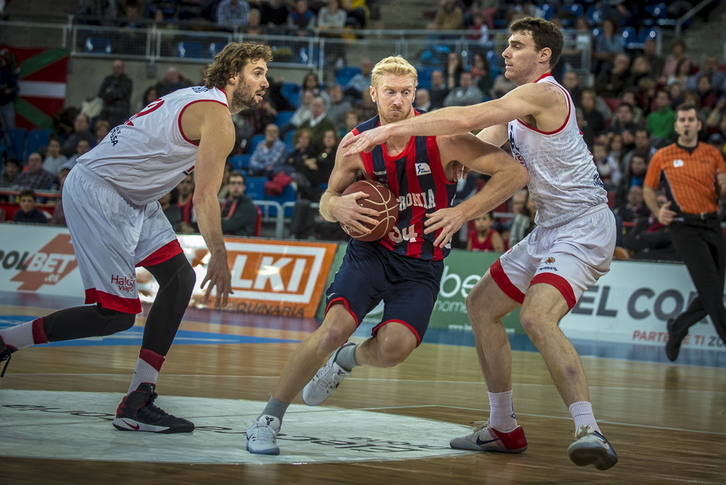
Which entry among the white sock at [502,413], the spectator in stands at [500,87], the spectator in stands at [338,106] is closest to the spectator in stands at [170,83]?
the spectator in stands at [338,106]

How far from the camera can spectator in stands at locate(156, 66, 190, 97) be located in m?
18.2

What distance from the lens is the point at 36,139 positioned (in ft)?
63.9

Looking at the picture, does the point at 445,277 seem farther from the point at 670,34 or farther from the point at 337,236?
the point at 670,34

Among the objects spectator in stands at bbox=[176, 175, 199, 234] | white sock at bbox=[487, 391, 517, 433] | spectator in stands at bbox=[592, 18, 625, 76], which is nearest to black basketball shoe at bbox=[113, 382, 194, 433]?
white sock at bbox=[487, 391, 517, 433]

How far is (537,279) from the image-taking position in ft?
15.2

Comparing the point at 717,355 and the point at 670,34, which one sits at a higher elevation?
the point at 670,34

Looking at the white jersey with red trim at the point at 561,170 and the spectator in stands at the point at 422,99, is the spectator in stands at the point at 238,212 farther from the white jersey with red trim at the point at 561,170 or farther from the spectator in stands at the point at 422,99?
the white jersey with red trim at the point at 561,170

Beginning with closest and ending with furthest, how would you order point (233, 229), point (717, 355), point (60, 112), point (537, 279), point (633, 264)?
point (537, 279) → point (717, 355) → point (633, 264) → point (233, 229) → point (60, 112)

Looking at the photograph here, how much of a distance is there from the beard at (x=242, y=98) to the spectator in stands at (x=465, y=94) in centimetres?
1128

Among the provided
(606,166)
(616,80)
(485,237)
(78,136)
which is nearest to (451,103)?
(606,166)

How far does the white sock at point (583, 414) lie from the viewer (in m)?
4.21

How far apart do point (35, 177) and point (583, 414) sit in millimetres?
14425

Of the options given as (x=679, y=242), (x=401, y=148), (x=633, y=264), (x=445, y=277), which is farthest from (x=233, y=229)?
(x=401, y=148)

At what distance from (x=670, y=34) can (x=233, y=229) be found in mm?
10370
